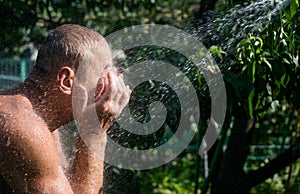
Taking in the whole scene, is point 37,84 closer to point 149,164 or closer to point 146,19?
point 146,19

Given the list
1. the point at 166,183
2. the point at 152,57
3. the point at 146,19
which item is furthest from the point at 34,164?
the point at 166,183

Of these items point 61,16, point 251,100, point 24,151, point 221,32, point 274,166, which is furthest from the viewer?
point 274,166

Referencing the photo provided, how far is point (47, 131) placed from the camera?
2604 millimetres

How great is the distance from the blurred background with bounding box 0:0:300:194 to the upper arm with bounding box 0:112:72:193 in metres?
0.76

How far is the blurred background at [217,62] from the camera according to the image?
4.05 metres

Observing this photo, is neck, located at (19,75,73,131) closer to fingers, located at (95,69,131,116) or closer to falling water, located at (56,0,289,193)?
fingers, located at (95,69,131,116)

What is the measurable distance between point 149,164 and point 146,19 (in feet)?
3.55

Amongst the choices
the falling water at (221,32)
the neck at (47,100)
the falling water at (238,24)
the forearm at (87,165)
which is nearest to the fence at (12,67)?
the falling water at (221,32)

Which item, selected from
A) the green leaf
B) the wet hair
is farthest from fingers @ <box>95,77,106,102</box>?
the green leaf

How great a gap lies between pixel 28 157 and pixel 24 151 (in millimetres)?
21

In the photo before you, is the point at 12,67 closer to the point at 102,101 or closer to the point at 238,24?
the point at 238,24

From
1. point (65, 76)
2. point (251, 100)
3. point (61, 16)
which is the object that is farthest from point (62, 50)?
point (61, 16)

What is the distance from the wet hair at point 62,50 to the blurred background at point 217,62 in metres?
0.66

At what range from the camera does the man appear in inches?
99.4
